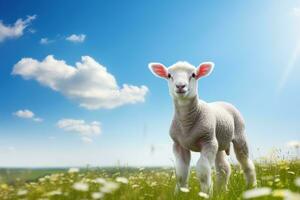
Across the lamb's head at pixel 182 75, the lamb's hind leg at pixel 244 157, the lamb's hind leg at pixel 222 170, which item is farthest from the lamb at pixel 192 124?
the lamb's hind leg at pixel 244 157

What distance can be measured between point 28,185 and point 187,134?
3.03 metres

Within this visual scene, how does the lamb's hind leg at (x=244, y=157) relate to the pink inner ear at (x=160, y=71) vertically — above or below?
below

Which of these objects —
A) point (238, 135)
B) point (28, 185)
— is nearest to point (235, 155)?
point (238, 135)

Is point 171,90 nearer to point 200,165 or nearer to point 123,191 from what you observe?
point 200,165

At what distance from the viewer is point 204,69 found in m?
9.32

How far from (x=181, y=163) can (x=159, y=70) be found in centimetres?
177

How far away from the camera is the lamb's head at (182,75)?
8.60m

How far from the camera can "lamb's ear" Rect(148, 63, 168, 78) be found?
9.31 meters

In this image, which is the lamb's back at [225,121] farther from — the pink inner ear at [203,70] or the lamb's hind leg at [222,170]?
the pink inner ear at [203,70]

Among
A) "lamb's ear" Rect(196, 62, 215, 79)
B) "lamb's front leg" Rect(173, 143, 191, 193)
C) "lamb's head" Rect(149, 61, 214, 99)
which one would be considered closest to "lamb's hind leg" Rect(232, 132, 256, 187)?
"lamb's front leg" Rect(173, 143, 191, 193)

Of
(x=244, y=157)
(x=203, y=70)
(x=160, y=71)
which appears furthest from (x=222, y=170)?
(x=160, y=71)

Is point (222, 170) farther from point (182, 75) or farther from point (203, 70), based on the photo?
point (182, 75)

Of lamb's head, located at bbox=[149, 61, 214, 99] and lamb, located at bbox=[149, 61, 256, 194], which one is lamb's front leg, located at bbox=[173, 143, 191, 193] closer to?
lamb, located at bbox=[149, 61, 256, 194]

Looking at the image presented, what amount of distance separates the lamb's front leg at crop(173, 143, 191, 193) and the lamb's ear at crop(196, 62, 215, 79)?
4.51ft
